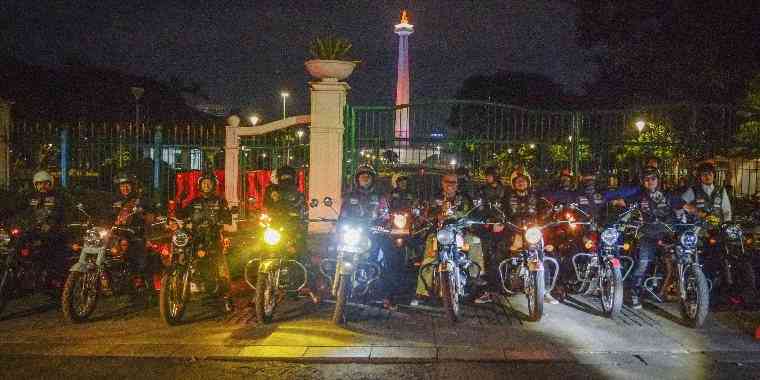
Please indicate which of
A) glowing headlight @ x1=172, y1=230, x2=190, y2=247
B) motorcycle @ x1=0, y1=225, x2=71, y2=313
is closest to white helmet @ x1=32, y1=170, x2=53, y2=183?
motorcycle @ x1=0, y1=225, x2=71, y2=313

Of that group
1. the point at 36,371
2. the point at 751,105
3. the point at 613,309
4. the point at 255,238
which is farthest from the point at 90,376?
the point at 751,105

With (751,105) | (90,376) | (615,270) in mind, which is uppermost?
(751,105)

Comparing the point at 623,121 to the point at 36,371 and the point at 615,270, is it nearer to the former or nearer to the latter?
the point at 615,270

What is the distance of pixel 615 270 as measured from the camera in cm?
801

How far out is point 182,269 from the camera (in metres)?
7.91

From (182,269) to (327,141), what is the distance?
14.9 ft

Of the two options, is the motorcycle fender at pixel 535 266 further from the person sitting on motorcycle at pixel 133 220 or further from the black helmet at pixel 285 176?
the person sitting on motorcycle at pixel 133 220

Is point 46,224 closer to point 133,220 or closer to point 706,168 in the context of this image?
point 133,220

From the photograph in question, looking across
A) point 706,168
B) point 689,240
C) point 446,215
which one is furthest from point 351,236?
point 706,168

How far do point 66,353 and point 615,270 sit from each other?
5.69 metres

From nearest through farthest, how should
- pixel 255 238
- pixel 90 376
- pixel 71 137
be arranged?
pixel 90 376 → pixel 255 238 → pixel 71 137

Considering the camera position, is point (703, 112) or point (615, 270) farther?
point (703, 112)

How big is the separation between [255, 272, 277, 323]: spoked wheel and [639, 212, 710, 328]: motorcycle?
172 inches

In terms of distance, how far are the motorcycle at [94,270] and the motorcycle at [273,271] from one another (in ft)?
4.90
